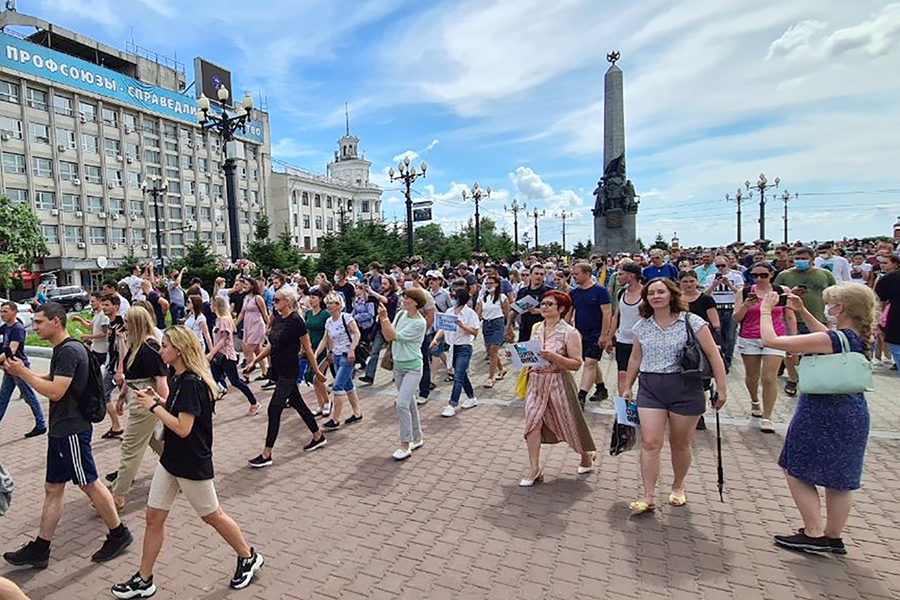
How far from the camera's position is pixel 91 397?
13.0ft

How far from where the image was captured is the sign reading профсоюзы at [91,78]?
44.5 m

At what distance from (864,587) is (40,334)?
Result: 5.85m

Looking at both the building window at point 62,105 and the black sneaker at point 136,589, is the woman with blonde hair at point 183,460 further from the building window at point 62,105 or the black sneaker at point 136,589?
the building window at point 62,105

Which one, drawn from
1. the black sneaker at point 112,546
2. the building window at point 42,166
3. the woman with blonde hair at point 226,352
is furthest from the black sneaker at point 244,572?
the building window at point 42,166

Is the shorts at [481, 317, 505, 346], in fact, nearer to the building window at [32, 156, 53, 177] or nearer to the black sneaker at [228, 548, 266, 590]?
the black sneaker at [228, 548, 266, 590]

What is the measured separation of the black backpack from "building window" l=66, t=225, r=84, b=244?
55181 millimetres

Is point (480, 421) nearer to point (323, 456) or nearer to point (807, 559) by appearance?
point (323, 456)

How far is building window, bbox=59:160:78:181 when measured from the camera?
4816cm

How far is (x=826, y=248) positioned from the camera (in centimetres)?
1169

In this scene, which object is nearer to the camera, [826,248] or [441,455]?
[441,455]

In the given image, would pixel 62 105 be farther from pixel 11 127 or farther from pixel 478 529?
pixel 478 529

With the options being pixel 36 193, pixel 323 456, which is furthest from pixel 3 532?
pixel 36 193

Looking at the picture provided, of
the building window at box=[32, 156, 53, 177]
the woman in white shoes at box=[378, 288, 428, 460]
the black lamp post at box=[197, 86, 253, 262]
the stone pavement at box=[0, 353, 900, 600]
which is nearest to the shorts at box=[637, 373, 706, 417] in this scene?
the stone pavement at box=[0, 353, 900, 600]

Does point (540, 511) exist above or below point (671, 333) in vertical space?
below
